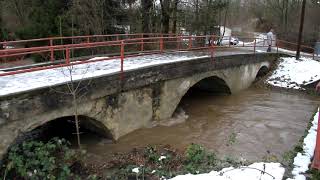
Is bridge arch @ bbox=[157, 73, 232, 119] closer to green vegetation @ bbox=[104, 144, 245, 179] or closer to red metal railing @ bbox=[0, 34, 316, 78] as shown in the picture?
Answer: red metal railing @ bbox=[0, 34, 316, 78]

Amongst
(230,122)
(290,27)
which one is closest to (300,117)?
(230,122)

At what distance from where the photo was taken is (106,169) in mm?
10109

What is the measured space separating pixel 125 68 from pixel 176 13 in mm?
15092

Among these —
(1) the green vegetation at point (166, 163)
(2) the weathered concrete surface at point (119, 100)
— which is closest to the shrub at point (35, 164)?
(2) the weathered concrete surface at point (119, 100)

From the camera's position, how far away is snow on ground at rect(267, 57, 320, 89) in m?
22.2

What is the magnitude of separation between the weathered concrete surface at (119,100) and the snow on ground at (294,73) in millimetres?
5386

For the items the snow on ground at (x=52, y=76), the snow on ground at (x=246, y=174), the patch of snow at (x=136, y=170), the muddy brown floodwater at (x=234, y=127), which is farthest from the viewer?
the muddy brown floodwater at (x=234, y=127)

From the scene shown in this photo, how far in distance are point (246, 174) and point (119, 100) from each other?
5.48 metres

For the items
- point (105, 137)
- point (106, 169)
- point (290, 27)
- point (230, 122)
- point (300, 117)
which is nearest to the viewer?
point (106, 169)

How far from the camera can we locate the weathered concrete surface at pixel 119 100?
885 centimetres

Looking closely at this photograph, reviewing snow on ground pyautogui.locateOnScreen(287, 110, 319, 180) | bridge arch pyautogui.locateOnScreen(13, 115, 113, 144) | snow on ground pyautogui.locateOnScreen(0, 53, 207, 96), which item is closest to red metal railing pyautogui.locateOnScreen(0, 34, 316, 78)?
snow on ground pyautogui.locateOnScreen(0, 53, 207, 96)

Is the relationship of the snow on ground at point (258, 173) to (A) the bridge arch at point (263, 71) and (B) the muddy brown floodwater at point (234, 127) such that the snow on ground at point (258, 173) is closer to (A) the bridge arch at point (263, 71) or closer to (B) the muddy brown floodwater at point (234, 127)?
(B) the muddy brown floodwater at point (234, 127)

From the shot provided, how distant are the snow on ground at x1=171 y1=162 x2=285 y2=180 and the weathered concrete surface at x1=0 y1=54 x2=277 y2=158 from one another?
3.80 metres

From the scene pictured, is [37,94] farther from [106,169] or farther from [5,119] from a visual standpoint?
[106,169]
